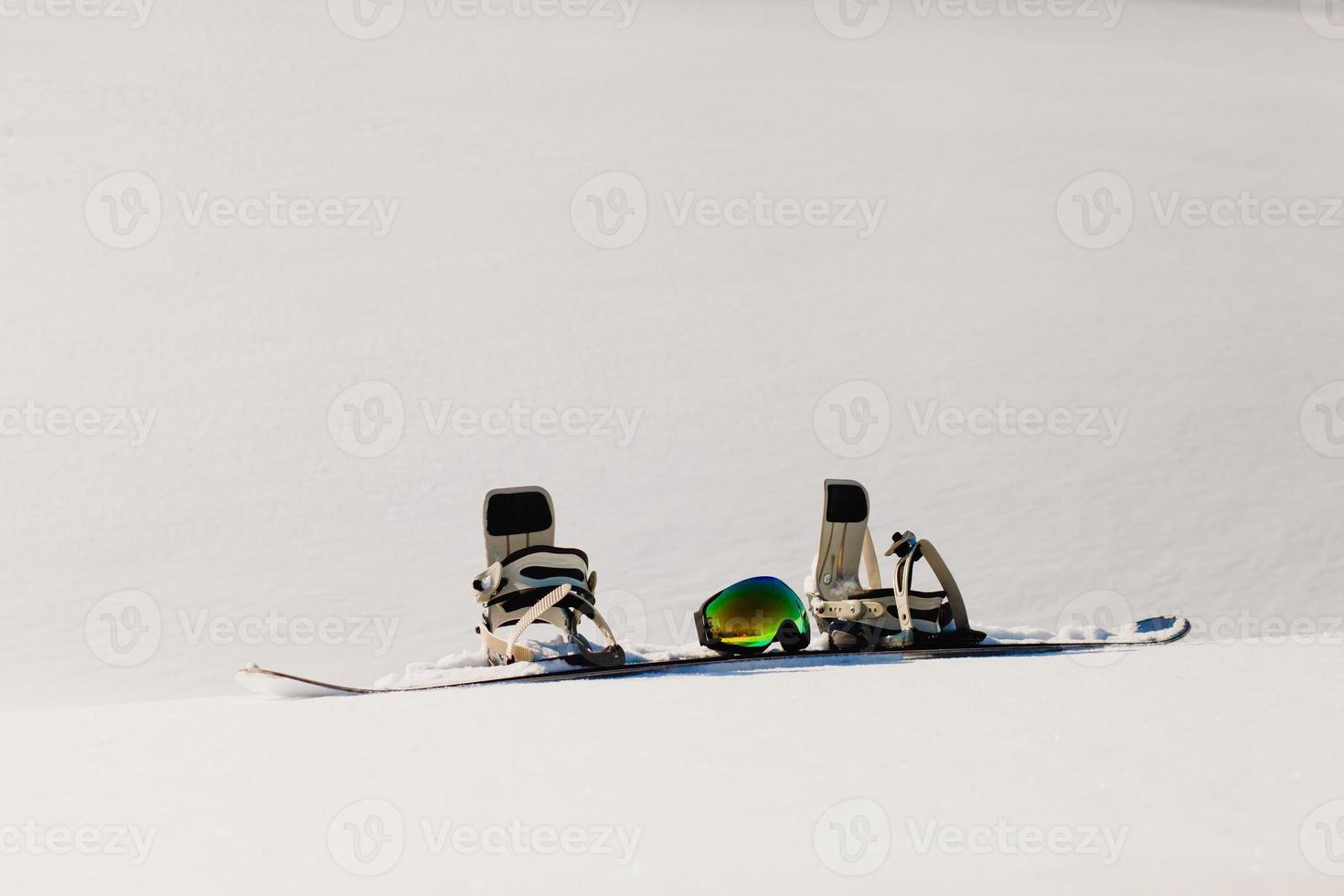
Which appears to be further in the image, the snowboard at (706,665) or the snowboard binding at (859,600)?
the snowboard binding at (859,600)

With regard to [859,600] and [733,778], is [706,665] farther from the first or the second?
[733,778]

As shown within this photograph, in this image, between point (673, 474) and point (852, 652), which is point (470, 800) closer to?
point (852, 652)

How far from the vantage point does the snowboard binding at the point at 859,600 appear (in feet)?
10.6

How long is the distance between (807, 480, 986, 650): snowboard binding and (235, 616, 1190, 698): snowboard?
0.19 ft

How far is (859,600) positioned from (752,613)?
0.94 feet

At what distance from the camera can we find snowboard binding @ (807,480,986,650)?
325 cm

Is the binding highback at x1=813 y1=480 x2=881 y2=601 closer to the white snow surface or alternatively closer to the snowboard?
the snowboard

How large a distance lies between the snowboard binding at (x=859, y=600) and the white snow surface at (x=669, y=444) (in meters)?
0.33

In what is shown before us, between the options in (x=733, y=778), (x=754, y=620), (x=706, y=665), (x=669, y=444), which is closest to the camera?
(x=733, y=778)

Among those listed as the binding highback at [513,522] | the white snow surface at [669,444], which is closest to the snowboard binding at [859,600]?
the white snow surface at [669,444]

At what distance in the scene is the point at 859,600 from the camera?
3273mm

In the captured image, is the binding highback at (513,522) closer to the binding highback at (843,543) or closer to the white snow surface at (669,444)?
the white snow surface at (669,444)

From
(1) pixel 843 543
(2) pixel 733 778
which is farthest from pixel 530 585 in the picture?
(2) pixel 733 778

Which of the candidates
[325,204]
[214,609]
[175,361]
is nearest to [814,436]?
[214,609]
